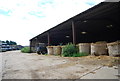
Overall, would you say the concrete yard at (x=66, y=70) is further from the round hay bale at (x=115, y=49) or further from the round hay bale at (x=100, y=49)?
the round hay bale at (x=100, y=49)

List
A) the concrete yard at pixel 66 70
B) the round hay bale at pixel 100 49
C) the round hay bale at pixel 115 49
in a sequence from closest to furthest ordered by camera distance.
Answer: the concrete yard at pixel 66 70 → the round hay bale at pixel 115 49 → the round hay bale at pixel 100 49

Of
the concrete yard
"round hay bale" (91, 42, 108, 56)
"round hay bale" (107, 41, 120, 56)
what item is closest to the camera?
the concrete yard

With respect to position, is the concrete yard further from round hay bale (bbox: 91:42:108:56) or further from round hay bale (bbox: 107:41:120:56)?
round hay bale (bbox: 91:42:108:56)

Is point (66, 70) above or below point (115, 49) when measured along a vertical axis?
below

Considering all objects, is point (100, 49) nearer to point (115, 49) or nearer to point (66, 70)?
point (115, 49)

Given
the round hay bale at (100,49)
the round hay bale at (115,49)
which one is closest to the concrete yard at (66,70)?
the round hay bale at (115,49)

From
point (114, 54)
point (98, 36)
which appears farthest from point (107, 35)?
point (114, 54)

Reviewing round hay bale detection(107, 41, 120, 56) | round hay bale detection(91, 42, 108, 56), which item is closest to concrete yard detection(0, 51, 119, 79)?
round hay bale detection(107, 41, 120, 56)

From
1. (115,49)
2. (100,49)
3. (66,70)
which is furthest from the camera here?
(100,49)

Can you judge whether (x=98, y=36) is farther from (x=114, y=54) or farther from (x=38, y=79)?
(x=38, y=79)

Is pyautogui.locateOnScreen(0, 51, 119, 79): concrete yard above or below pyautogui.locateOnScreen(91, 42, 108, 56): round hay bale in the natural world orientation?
below

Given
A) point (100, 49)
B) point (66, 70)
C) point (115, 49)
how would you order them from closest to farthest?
point (66, 70)
point (115, 49)
point (100, 49)

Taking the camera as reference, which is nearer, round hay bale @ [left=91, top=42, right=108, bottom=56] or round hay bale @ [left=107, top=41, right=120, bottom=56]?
round hay bale @ [left=107, top=41, right=120, bottom=56]

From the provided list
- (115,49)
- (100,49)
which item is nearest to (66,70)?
(115,49)
